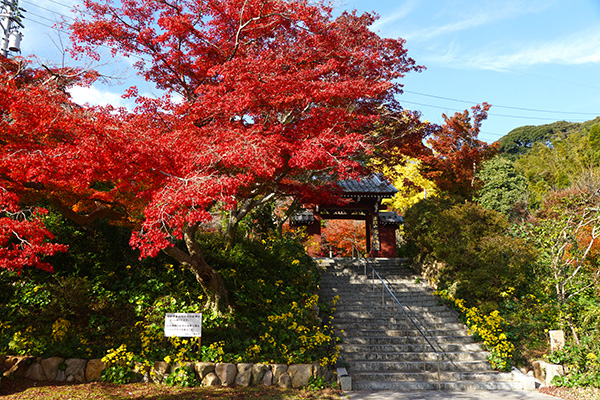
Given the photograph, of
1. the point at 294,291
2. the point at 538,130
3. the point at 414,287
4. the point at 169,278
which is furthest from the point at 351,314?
the point at 538,130

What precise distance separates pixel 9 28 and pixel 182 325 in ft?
27.9

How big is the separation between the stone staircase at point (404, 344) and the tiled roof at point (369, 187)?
14.5ft

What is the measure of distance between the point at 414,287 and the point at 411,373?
4.68 meters

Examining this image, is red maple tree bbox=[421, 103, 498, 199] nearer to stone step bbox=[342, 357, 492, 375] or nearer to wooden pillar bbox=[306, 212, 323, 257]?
wooden pillar bbox=[306, 212, 323, 257]

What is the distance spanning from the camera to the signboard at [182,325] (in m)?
6.74

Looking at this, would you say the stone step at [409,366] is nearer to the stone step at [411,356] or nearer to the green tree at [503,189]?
the stone step at [411,356]

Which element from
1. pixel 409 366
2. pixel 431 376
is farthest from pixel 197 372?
pixel 431 376

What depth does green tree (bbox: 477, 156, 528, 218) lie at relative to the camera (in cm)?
1958

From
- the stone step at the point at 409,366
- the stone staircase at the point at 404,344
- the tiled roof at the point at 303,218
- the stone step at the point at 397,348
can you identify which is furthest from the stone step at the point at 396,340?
the tiled roof at the point at 303,218

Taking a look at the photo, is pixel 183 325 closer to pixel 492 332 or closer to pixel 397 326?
pixel 397 326

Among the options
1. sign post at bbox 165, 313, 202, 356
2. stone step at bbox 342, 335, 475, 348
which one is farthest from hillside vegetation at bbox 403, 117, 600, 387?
sign post at bbox 165, 313, 202, 356

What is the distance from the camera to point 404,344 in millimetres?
8203

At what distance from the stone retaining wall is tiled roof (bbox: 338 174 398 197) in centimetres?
893

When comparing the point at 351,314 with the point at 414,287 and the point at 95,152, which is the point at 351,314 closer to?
the point at 414,287
